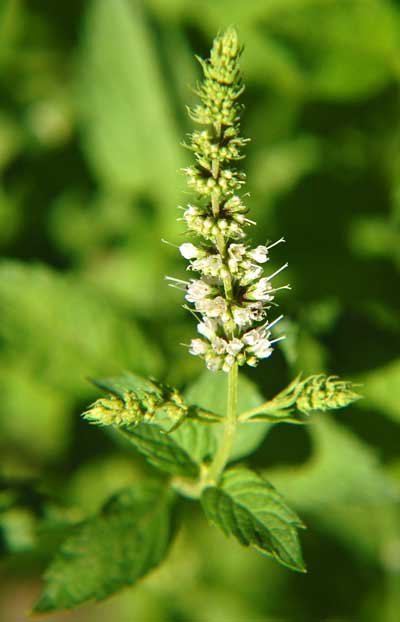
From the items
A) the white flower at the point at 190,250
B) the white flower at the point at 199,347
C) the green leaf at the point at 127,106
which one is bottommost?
the white flower at the point at 199,347

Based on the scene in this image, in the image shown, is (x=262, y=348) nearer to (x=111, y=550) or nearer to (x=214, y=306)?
(x=214, y=306)

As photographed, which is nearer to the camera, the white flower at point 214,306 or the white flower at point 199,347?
the white flower at point 214,306

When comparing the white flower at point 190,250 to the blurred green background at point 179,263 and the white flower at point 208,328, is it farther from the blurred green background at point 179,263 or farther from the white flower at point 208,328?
the blurred green background at point 179,263

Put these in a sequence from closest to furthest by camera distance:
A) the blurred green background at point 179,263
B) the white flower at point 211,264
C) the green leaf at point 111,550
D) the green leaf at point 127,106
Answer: the white flower at point 211,264
the green leaf at point 111,550
the blurred green background at point 179,263
the green leaf at point 127,106

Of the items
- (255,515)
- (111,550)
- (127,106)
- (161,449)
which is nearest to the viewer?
(255,515)

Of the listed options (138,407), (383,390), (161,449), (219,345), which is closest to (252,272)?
(219,345)

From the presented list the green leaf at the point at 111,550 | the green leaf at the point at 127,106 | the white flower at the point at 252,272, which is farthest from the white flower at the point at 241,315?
the green leaf at the point at 127,106
